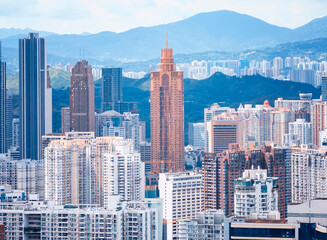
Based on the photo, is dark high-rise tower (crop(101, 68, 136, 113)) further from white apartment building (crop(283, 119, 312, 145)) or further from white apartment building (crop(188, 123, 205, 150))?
white apartment building (crop(283, 119, 312, 145))

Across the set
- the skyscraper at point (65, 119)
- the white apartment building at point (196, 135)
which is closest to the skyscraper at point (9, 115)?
the skyscraper at point (65, 119)

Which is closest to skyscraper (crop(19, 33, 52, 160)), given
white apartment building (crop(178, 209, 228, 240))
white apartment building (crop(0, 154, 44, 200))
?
white apartment building (crop(0, 154, 44, 200))

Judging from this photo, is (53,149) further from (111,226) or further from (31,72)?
(31,72)

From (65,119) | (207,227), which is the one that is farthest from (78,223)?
(65,119)

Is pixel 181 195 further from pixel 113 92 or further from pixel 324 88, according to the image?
pixel 113 92

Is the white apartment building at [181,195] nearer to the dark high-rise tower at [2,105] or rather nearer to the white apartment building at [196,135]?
the white apartment building at [196,135]

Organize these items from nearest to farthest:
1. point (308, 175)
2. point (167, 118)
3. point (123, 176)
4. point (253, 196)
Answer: point (253, 196)
point (308, 175)
point (123, 176)
point (167, 118)

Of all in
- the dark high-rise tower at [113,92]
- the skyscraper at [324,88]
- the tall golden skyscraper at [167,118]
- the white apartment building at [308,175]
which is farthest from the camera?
the dark high-rise tower at [113,92]
